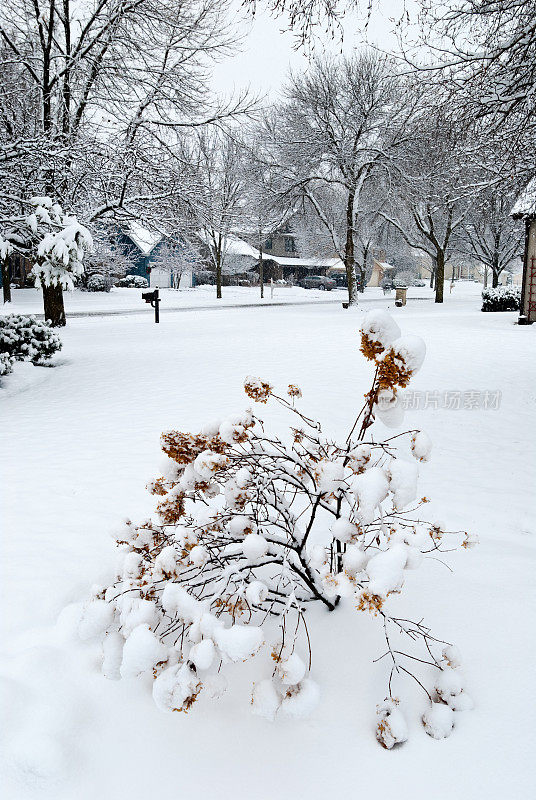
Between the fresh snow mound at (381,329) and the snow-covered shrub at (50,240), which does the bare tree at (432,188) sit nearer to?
the snow-covered shrub at (50,240)

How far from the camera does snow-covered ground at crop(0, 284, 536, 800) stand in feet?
6.68

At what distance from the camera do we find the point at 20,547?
12.0 feet

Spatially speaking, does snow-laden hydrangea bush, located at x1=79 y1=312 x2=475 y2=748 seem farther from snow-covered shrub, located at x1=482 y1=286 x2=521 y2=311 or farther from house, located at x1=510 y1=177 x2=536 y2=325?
snow-covered shrub, located at x1=482 y1=286 x2=521 y2=311

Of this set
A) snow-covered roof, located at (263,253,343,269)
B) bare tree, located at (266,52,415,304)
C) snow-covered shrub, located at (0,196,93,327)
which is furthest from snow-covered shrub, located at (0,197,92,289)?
snow-covered roof, located at (263,253,343,269)

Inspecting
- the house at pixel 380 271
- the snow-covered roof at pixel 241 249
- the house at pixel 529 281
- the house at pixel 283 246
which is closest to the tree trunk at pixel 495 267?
the house at pixel 529 281

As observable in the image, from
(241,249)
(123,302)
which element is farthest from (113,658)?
(241,249)

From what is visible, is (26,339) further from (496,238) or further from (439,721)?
(496,238)

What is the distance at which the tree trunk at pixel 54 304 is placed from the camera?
1535cm

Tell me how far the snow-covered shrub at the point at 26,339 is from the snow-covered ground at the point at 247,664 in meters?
3.25

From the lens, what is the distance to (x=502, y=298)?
23.6 metres

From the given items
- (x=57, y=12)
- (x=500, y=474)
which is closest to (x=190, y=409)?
(x=500, y=474)

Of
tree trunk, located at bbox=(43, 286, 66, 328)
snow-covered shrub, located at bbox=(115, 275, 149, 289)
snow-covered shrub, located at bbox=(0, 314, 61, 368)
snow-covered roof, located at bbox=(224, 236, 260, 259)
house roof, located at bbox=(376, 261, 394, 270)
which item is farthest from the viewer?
house roof, located at bbox=(376, 261, 394, 270)

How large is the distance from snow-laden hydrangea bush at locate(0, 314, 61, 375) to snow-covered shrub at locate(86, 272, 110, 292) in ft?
83.7

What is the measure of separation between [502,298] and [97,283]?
81.1 feet
